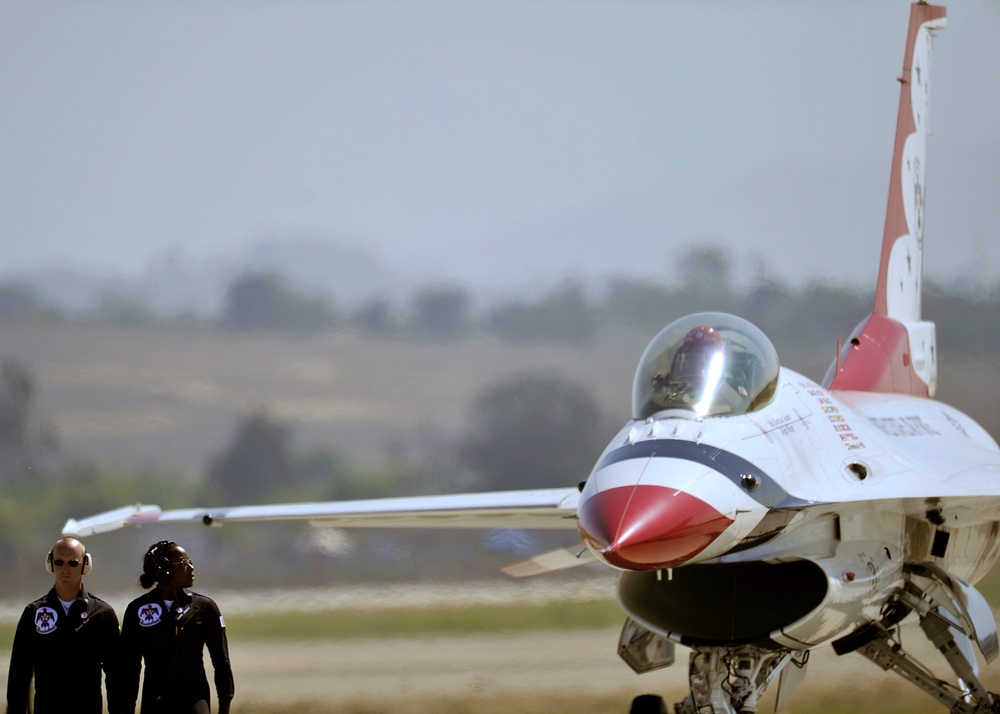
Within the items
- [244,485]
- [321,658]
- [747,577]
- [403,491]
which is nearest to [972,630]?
[747,577]

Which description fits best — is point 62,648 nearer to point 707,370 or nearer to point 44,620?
point 44,620

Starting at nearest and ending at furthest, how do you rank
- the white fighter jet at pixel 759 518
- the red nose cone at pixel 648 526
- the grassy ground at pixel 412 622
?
the red nose cone at pixel 648 526 → the white fighter jet at pixel 759 518 → the grassy ground at pixel 412 622

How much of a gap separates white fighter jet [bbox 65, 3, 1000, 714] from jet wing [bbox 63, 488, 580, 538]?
1 centimetres

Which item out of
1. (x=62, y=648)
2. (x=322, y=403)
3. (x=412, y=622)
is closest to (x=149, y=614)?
(x=62, y=648)

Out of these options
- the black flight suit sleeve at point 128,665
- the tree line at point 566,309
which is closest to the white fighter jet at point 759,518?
the black flight suit sleeve at point 128,665

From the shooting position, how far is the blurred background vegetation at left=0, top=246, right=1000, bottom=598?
878cm

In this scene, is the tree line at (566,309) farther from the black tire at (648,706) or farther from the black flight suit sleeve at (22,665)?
the black flight suit sleeve at (22,665)

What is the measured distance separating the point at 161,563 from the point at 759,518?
6.95ft

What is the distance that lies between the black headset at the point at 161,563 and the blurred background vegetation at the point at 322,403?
15.6 ft

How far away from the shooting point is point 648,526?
154 inches

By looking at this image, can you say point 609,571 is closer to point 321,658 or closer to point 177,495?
point 321,658

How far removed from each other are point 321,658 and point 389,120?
605cm

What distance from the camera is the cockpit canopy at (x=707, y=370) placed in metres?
4.58

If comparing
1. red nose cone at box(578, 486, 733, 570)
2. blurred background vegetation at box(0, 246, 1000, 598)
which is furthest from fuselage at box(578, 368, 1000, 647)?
blurred background vegetation at box(0, 246, 1000, 598)
